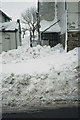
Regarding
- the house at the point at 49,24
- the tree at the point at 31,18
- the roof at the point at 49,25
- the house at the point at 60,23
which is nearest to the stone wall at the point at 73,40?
the house at the point at 60,23

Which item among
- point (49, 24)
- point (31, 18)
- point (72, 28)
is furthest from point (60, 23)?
point (31, 18)

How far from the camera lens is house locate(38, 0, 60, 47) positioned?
21.6m

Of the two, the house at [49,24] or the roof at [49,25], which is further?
the roof at [49,25]

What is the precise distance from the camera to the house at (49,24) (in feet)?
70.9

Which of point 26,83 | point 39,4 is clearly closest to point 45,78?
point 26,83

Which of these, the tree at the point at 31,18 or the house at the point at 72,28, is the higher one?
the tree at the point at 31,18

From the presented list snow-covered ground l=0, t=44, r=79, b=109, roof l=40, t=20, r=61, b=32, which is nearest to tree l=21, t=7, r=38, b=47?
roof l=40, t=20, r=61, b=32

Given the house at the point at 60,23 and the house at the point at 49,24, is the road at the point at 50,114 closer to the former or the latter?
the house at the point at 60,23

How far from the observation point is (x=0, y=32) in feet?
74.1

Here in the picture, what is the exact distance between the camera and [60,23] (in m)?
21.5

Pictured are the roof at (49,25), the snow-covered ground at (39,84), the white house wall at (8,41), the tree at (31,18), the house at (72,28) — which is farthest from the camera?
the tree at (31,18)

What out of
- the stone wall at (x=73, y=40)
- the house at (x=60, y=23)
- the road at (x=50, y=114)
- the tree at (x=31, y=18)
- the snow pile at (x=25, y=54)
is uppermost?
the tree at (x=31, y=18)

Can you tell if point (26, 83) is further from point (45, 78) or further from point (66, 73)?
point (66, 73)

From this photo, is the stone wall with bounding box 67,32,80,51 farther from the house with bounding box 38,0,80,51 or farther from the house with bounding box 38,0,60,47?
the house with bounding box 38,0,60,47
